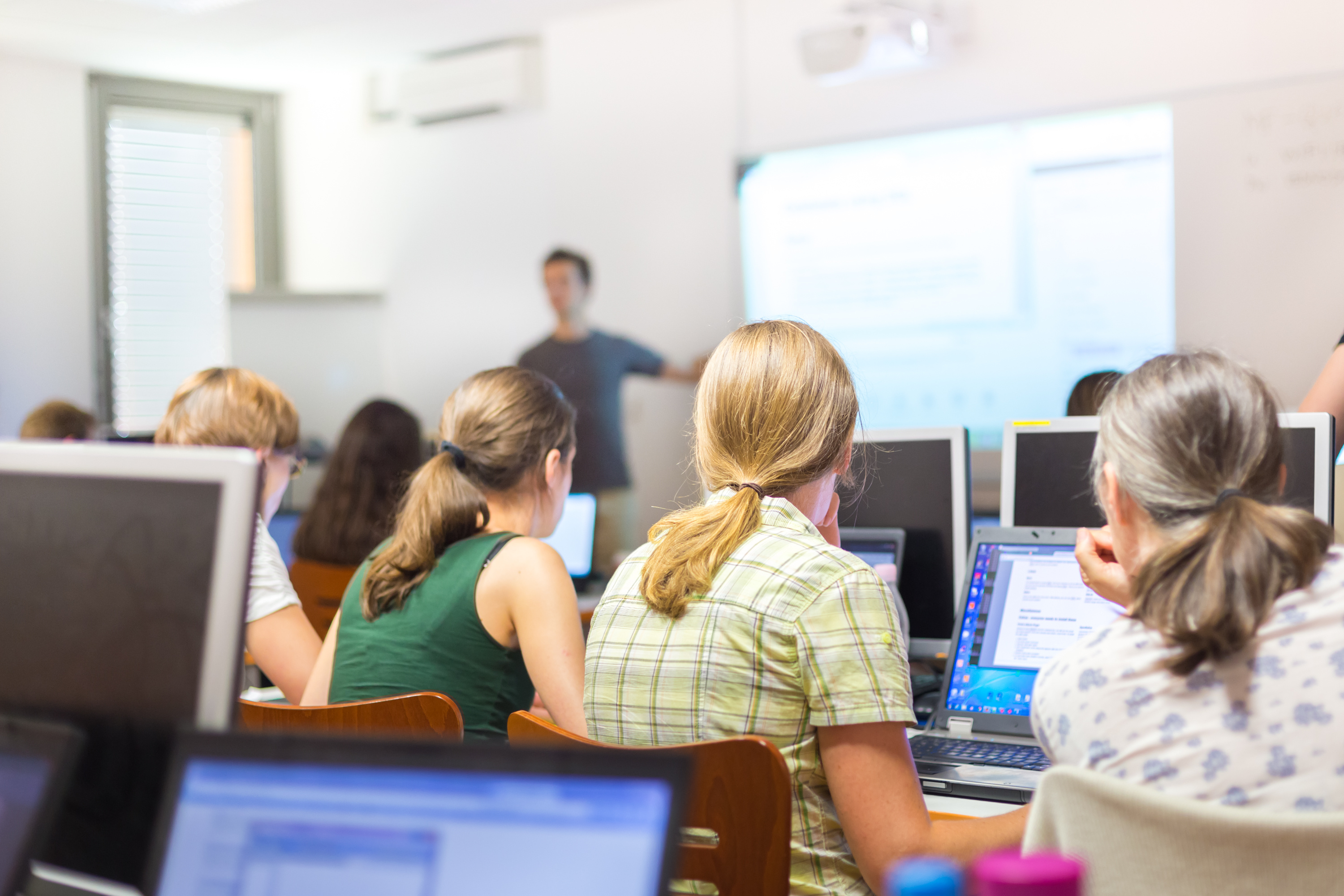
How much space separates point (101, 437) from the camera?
4746mm

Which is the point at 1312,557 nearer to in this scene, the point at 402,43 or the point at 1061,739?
the point at 1061,739

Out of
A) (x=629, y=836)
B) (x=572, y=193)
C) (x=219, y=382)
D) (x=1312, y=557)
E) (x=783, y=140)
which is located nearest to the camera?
(x=629, y=836)

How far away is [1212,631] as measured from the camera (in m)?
1.06

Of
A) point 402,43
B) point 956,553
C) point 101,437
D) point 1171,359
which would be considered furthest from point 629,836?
point 402,43

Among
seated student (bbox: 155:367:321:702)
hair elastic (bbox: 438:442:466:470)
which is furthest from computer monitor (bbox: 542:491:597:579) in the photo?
hair elastic (bbox: 438:442:466:470)

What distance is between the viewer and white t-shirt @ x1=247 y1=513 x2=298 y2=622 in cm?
212

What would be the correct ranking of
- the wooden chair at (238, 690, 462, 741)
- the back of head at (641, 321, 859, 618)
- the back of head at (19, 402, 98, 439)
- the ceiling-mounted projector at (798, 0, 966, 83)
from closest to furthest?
the back of head at (641, 321, 859, 618), the wooden chair at (238, 690, 462, 741), the back of head at (19, 402, 98, 439), the ceiling-mounted projector at (798, 0, 966, 83)

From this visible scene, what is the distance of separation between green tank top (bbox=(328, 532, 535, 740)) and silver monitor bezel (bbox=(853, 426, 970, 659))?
2.38ft

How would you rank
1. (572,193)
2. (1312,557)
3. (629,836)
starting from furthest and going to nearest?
(572,193) < (1312,557) < (629,836)

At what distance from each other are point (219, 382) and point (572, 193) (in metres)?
2.98

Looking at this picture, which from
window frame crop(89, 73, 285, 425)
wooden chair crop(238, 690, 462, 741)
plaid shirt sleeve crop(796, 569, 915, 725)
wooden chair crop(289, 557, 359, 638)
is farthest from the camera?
window frame crop(89, 73, 285, 425)

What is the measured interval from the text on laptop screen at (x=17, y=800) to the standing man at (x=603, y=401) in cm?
393

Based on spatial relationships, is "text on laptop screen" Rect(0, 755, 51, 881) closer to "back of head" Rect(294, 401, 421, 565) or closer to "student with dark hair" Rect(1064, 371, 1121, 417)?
"student with dark hair" Rect(1064, 371, 1121, 417)

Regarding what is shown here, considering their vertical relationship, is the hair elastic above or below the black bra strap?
above
